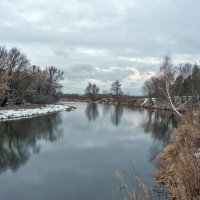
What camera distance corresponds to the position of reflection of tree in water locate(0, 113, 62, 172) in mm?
17219

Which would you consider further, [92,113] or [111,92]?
[111,92]

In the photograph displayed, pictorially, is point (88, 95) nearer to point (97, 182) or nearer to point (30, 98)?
point (30, 98)

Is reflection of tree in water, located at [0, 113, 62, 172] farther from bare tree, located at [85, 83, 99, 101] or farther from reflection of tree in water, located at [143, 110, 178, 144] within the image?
bare tree, located at [85, 83, 99, 101]

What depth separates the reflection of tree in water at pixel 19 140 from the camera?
1722 cm

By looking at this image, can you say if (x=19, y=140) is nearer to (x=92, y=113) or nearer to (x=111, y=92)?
(x=92, y=113)

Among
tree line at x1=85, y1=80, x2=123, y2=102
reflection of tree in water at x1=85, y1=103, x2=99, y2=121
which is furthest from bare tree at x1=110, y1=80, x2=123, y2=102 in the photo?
reflection of tree in water at x1=85, y1=103, x2=99, y2=121

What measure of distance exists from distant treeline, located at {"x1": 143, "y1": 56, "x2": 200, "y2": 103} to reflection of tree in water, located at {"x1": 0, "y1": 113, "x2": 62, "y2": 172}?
869 cm

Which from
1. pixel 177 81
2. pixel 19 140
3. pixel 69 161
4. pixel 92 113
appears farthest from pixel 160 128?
pixel 92 113

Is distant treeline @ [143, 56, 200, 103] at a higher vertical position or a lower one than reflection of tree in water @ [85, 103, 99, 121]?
higher

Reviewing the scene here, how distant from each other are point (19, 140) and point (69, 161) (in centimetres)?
752

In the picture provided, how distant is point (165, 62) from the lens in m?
25.5

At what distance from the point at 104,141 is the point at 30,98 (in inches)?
1571

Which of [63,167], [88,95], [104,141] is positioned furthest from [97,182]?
[88,95]

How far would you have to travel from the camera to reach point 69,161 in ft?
55.8
